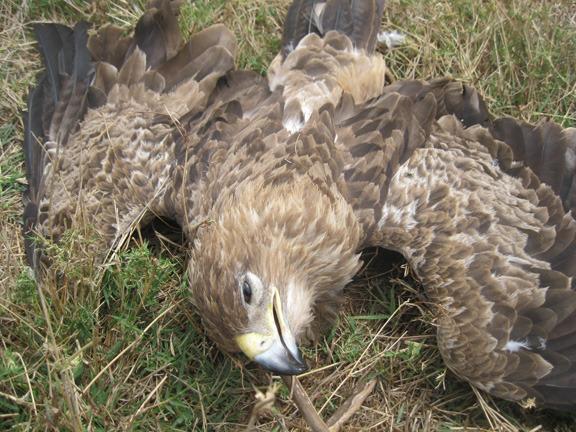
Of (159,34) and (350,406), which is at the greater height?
(159,34)

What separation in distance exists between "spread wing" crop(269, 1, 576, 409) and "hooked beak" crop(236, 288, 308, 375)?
0.79 m

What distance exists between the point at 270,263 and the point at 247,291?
186 millimetres

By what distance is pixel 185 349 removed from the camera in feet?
14.4

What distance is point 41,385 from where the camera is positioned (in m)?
3.93

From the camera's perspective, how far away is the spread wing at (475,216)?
13.0 ft

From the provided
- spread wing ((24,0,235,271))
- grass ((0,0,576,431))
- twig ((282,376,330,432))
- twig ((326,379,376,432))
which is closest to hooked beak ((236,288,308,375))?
twig ((282,376,330,432))

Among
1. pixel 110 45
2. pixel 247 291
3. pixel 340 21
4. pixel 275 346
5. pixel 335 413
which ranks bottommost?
pixel 335 413

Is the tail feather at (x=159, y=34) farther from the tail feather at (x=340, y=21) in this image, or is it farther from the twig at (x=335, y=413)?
the twig at (x=335, y=413)

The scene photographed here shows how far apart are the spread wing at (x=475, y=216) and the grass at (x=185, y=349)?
1.02 feet

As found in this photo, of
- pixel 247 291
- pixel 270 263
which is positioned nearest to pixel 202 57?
pixel 270 263

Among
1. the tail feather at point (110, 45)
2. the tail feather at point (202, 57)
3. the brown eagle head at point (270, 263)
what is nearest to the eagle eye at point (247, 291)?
the brown eagle head at point (270, 263)

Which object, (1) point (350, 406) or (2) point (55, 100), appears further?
(2) point (55, 100)

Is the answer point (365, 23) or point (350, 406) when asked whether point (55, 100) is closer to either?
point (365, 23)

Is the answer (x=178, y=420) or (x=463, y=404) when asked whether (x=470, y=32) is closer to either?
(x=463, y=404)
